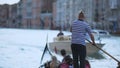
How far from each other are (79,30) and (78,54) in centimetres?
45

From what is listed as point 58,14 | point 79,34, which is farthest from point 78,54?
point 58,14

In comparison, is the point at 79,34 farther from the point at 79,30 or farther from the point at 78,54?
the point at 78,54

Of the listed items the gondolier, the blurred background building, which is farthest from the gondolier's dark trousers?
the blurred background building

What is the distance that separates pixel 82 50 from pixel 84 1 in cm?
5837

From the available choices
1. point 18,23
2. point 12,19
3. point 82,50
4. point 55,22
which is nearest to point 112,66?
point 82,50

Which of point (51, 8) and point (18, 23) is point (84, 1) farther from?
point (18, 23)

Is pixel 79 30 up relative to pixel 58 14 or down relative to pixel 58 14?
up

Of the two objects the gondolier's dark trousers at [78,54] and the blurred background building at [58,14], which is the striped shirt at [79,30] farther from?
the blurred background building at [58,14]

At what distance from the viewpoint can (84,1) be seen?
65.3 m

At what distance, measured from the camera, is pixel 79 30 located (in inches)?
287

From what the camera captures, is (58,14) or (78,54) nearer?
(78,54)

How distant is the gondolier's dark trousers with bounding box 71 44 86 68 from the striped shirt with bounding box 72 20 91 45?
0.08m

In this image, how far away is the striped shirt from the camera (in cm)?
727

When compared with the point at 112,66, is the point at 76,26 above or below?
above
